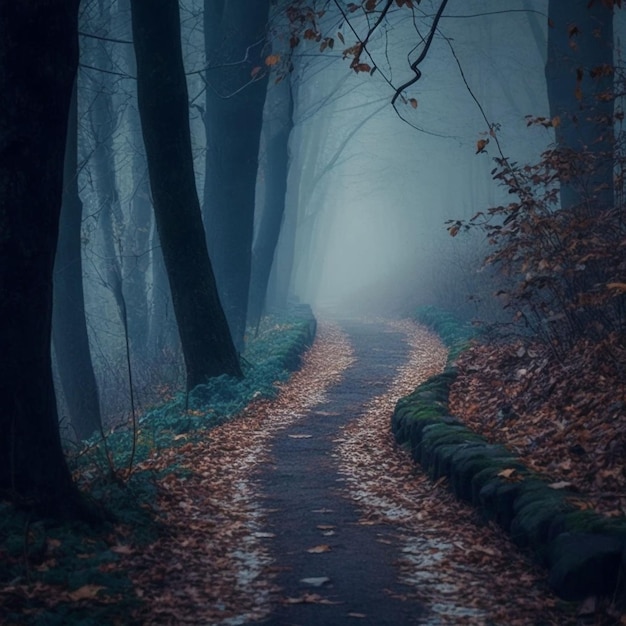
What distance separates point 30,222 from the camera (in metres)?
5.44

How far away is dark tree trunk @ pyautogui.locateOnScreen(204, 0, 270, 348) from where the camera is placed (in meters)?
15.9

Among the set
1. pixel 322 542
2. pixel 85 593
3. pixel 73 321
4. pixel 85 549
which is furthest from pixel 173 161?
pixel 85 593

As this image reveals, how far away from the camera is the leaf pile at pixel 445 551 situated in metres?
4.93

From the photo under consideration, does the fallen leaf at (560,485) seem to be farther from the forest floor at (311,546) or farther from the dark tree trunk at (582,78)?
the dark tree trunk at (582,78)

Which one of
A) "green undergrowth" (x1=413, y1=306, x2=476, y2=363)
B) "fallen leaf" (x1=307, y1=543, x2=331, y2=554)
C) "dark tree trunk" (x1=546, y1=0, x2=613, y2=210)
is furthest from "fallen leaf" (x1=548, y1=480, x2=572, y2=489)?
"green undergrowth" (x1=413, y1=306, x2=476, y2=363)

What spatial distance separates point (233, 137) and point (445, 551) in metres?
11.4

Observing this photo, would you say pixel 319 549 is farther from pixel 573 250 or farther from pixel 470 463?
pixel 573 250

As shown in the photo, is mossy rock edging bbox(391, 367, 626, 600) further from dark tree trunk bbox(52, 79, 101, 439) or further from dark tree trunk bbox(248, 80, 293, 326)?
dark tree trunk bbox(248, 80, 293, 326)

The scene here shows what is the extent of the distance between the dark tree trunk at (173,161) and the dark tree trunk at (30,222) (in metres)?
5.96

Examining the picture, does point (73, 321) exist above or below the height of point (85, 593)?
above

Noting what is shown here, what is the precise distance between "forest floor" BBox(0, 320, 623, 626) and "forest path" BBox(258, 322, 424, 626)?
0.01 m

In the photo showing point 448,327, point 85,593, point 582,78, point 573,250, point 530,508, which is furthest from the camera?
point 448,327

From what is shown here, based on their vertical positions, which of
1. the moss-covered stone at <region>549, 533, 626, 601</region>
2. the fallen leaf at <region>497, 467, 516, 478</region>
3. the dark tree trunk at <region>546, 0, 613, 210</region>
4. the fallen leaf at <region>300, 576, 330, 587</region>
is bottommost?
the fallen leaf at <region>300, 576, 330, 587</region>

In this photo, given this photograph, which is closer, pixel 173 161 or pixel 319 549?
pixel 319 549
